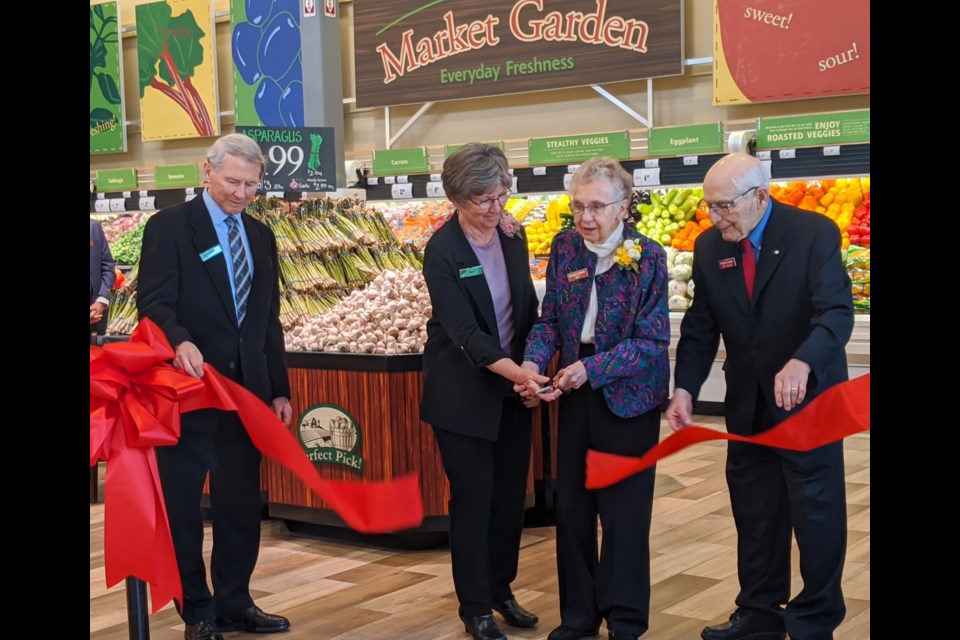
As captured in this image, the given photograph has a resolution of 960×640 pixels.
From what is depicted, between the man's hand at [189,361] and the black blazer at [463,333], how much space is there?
28.9 inches

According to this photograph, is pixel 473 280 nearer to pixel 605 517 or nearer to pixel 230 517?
pixel 605 517

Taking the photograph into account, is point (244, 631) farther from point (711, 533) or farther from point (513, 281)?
point (711, 533)

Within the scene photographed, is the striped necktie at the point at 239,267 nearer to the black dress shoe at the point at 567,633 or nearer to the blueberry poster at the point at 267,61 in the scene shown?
the black dress shoe at the point at 567,633

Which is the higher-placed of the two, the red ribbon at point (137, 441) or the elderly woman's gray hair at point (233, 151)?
the elderly woman's gray hair at point (233, 151)

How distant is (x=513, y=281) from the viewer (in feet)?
10.8

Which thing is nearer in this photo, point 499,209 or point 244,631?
point 499,209

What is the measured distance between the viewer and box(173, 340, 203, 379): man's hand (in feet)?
9.26

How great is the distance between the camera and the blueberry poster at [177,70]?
10.9 meters

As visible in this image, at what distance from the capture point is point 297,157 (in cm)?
515

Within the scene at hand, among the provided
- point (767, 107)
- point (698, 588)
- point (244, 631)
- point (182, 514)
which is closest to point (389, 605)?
point (244, 631)

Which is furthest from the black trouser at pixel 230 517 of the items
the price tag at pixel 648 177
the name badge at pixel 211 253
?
the price tag at pixel 648 177

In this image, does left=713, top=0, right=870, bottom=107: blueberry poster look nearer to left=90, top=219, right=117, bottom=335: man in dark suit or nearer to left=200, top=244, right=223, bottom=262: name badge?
left=90, top=219, right=117, bottom=335: man in dark suit

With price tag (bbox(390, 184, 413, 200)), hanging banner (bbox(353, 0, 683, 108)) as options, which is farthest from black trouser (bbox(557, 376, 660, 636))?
price tag (bbox(390, 184, 413, 200))

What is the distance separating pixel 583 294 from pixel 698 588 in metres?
1.38
